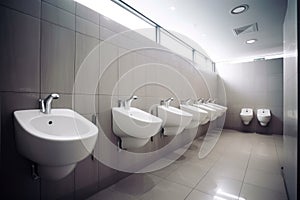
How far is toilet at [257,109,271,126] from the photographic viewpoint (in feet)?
12.1

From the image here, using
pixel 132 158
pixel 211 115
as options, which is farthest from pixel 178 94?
pixel 132 158

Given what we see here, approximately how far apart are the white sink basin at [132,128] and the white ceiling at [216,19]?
1352 mm

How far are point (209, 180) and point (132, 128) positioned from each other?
1.02 meters

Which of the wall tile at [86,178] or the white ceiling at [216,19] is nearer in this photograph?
the wall tile at [86,178]

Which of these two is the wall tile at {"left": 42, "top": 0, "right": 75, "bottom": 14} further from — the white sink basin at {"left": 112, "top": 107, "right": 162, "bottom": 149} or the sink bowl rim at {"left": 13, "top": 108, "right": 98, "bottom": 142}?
the white sink basin at {"left": 112, "top": 107, "right": 162, "bottom": 149}

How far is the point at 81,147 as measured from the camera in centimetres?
75

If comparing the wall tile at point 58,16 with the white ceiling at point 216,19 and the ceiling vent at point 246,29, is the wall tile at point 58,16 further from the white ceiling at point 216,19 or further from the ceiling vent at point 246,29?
the ceiling vent at point 246,29

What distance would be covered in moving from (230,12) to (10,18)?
2.32m

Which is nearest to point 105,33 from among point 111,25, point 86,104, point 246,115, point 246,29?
point 111,25

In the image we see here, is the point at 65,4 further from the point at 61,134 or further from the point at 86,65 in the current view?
the point at 61,134

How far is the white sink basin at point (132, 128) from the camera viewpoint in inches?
50.5

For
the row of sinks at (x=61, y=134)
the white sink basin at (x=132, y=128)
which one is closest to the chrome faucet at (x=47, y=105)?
the row of sinks at (x=61, y=134)

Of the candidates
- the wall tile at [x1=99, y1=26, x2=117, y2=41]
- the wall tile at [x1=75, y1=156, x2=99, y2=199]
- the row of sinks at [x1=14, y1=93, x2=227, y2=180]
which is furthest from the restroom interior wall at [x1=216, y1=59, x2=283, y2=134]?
the wall tile at [x1=75, y1=156, x2=99, y2=199]

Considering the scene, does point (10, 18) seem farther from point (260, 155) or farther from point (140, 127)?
point (260, 155)
